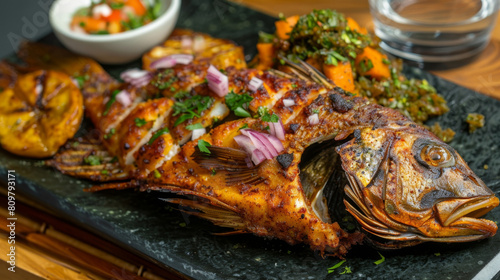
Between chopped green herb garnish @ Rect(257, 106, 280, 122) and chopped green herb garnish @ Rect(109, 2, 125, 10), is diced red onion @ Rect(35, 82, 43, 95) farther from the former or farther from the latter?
chopped green herb garnish @ Rect(257, 106, 280, 122)

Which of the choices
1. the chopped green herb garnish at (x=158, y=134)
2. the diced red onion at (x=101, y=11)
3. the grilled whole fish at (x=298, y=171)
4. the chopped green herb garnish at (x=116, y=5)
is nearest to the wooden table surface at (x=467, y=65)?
the chopped green herb garnish at (x=116, y=5)

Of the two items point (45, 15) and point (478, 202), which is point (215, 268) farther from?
point (45, 15)

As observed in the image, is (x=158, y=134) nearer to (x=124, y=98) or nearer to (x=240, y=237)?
(x=124, y=98)

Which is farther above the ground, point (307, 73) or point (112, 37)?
point (307, 73)

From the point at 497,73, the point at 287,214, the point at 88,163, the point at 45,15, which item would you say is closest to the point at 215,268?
the point at 287,214

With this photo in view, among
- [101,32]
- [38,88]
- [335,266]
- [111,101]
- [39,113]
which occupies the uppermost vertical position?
[101,32]

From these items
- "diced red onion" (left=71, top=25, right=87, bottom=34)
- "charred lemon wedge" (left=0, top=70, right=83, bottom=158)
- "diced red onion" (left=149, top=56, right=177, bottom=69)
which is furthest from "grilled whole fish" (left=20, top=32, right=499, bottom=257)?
"diced red onion" (left=71, top=25, right=87, bottom=34)

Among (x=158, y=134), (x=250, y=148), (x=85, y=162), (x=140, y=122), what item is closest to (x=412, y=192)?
(x=250, y=148)
